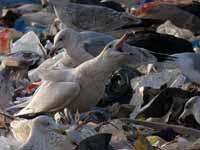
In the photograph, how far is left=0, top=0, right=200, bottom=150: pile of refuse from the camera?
5918 millimetres

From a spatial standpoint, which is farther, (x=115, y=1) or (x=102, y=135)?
(x=115, y=1)

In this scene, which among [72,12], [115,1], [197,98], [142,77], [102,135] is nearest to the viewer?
[102,135]

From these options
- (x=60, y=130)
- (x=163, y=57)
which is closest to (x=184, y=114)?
(x=60, y=130)

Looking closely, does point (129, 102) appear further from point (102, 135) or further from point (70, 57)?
point (102, 135)

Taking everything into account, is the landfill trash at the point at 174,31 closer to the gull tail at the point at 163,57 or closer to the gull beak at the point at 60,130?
the gull tail at the point at 163,57

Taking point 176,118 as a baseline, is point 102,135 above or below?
above

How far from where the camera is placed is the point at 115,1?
13672 mm

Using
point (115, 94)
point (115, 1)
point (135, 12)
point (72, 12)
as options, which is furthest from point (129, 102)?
point (115, 1)

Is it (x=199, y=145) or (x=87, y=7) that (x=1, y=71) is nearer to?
(x=199, y=145)

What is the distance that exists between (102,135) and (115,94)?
220 cm

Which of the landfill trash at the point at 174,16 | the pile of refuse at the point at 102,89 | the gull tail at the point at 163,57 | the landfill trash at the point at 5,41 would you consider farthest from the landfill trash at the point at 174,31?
the gull tail at the point at 163,57

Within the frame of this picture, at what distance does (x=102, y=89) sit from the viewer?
689 centimetres

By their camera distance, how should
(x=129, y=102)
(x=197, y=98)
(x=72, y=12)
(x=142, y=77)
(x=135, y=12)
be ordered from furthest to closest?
1. (x=135, y=12)
2. (x=72, y=12)
3. (x=142, y=77)
4. (x=129, y=102)
5. (x=197, y=98)

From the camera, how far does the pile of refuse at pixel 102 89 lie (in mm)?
5918
